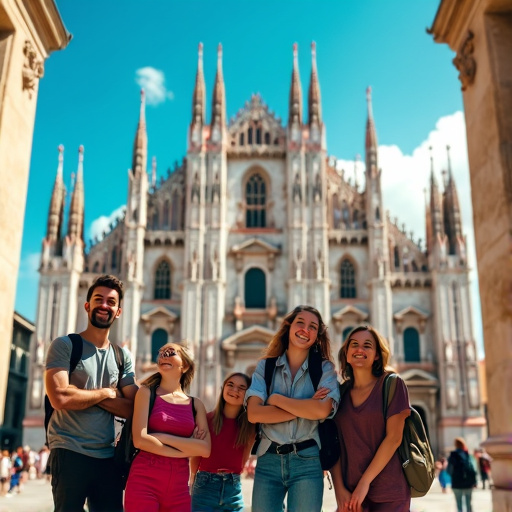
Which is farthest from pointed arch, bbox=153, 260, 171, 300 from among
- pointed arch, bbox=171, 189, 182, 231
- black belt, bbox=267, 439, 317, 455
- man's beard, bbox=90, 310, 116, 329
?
black belt, bbox=267, 439, 317, 455

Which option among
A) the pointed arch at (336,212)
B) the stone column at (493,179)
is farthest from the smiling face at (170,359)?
the pointed arch at (336,212)

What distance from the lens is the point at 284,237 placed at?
113 feet

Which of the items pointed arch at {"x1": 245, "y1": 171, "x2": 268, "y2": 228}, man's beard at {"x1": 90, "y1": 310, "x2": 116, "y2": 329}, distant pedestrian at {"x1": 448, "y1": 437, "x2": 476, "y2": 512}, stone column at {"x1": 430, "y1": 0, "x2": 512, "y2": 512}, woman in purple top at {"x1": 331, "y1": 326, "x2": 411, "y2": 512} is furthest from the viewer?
pointed arch at {"x1": 245, "y1": 171, "x2": 268, "y2": 228}

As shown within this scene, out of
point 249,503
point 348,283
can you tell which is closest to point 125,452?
point 249,503

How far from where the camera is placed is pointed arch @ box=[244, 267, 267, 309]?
33781 millimetres

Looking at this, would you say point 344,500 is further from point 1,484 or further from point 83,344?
point 1,484

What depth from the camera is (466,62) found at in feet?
22.3

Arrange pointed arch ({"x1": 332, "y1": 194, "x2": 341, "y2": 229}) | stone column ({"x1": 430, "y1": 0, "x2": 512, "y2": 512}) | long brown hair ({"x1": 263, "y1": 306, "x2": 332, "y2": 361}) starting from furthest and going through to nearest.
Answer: pointed arch ({"x1": 332, "y1": 194, "x2": 341, "y2": 229}), stone column ({"x1": 430, "y1": 0, "x2": 512, "y2": 512}), long brown hair ({"x1": 263, "y1": 306, "x2": 332, "y2": 361})

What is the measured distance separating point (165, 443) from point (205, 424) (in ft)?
1.31

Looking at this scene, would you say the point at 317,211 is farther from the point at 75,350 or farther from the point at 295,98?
the point at 75,350

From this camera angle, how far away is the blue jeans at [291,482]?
455 centimetres

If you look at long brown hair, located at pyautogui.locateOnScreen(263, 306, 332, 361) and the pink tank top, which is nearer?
the pink tank top

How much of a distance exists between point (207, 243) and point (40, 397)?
11.4 m

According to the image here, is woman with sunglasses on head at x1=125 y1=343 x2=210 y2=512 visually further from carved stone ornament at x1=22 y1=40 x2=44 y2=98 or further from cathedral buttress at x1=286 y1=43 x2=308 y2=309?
cathedral buttress at x1=286 y1=43 x2=308 y2=309
